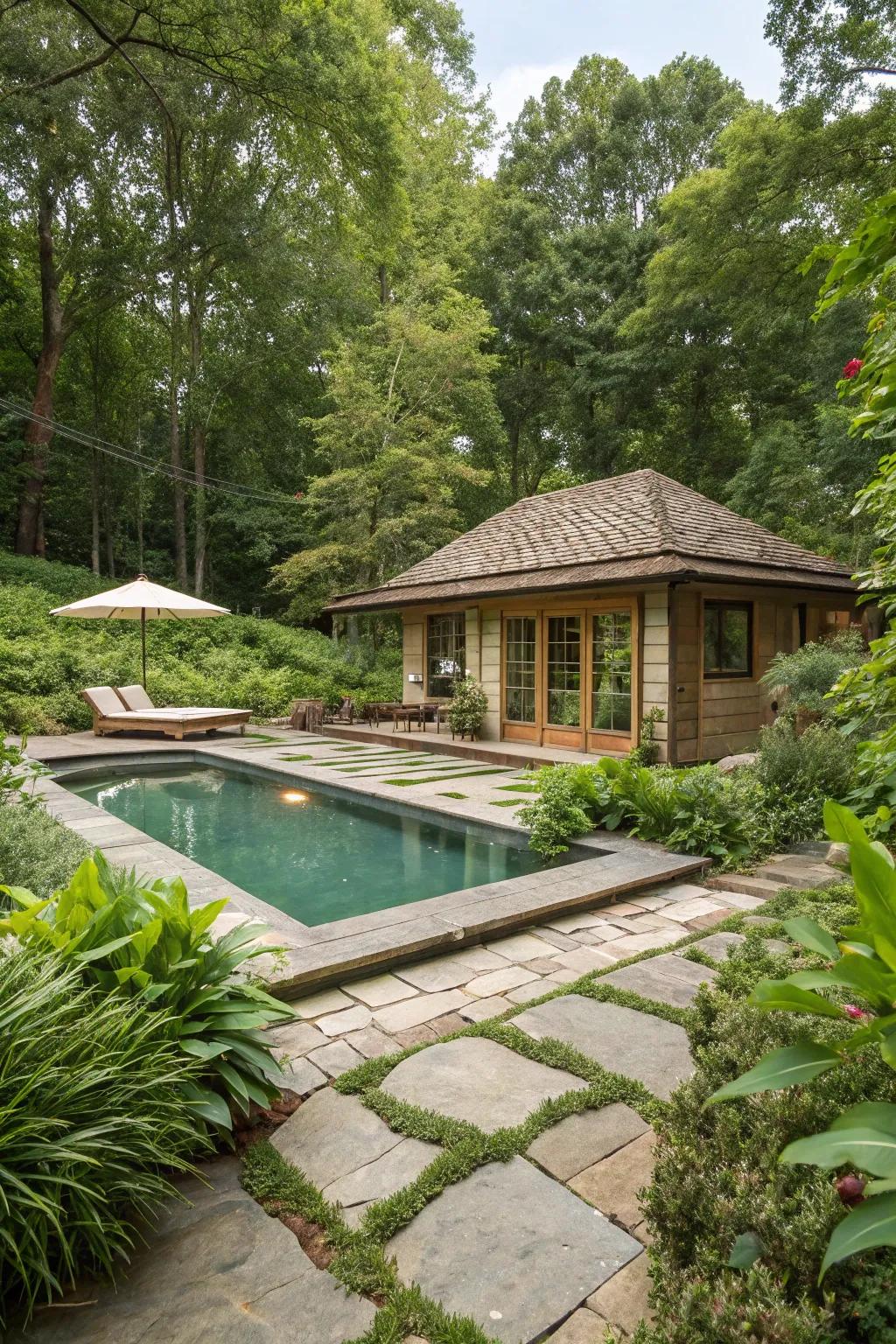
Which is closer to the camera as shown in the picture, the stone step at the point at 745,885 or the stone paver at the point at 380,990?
the stone paver at the point at 380,990

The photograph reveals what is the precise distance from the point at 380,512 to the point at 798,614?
9922mm

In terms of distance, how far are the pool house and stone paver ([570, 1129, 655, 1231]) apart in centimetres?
643

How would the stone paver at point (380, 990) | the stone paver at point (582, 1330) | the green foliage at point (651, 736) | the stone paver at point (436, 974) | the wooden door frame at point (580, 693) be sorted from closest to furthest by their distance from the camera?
the stone paver at point (582, 1330) < the stone paver at point (380, 990) < the stone paver at point (436, 974) < the green foliage at point (651, 736) < the wooden door frame at point (580, 693)

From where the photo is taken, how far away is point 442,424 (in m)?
18.4

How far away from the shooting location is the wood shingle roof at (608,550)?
859cm

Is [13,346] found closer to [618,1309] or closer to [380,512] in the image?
[380,512]

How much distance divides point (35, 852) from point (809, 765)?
17.8 feet

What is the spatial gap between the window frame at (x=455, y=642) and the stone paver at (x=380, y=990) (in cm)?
876

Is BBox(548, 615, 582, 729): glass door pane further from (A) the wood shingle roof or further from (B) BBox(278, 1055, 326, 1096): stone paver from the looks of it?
(B) BBox(278, 1055, 326, 1096): stone paver

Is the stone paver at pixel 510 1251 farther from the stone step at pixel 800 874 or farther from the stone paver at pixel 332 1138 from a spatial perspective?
the stone step at pixel 800 874

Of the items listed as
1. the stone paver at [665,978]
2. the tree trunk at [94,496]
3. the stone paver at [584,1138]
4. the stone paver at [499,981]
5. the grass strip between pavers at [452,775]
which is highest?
the tree trunk at [94,496]

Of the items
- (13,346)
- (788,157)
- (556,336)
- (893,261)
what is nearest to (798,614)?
(788,157)

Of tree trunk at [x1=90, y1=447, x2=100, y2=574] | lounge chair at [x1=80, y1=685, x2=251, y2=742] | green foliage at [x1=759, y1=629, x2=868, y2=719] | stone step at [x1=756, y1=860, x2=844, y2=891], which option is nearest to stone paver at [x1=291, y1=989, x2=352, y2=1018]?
stone step at [x1=756, y1=860, x2=844, y2=891]

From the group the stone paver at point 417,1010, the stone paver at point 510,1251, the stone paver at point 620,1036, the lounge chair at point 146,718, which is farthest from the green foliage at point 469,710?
the stone paver at point 510,1251
